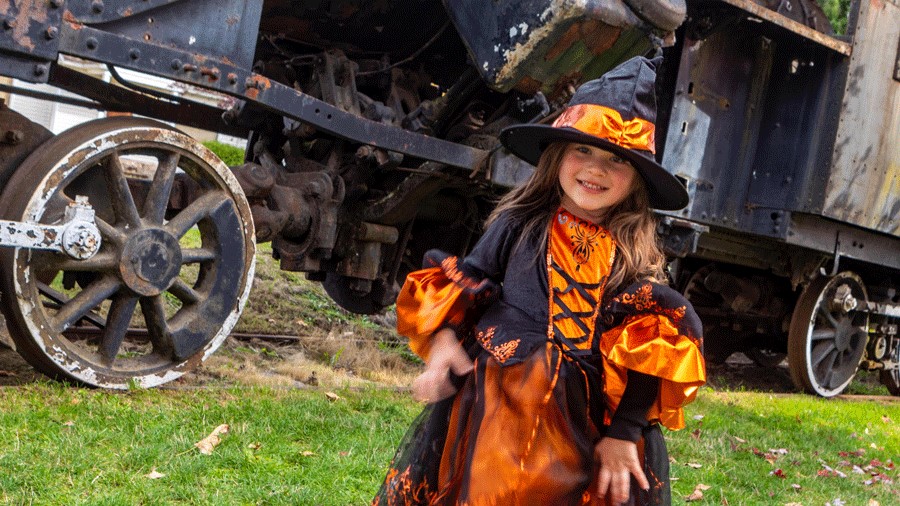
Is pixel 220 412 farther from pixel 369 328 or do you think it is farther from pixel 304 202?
pixel 369 328

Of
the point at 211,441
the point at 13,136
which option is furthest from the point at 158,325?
the point at 13,136

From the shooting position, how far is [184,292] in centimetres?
452

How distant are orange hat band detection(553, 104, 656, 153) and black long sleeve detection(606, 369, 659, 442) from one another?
56cm

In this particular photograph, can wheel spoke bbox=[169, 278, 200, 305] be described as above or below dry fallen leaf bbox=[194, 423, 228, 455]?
above

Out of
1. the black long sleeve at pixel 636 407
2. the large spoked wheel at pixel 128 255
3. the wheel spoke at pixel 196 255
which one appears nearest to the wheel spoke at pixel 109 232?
the large spoked wheel at pixel 128 255

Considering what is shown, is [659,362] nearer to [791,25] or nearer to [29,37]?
[29,37]

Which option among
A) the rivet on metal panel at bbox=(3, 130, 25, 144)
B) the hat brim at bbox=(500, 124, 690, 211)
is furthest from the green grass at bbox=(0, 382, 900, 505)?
the hat brim at bbox=(500, 124, 690, 211)

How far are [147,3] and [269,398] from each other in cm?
179

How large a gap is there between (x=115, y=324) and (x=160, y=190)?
596 millimetres

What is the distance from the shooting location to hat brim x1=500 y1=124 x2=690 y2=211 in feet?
8.20

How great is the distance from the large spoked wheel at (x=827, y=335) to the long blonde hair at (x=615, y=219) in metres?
6.80

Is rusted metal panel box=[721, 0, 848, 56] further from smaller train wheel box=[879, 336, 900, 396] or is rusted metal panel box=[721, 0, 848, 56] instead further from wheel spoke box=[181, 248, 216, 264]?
wheel spoke box=[181, 248, 216, 264]

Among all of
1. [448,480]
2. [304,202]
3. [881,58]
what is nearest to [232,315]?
[304,202]

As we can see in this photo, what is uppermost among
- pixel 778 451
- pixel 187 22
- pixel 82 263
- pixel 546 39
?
pixel 546 39
